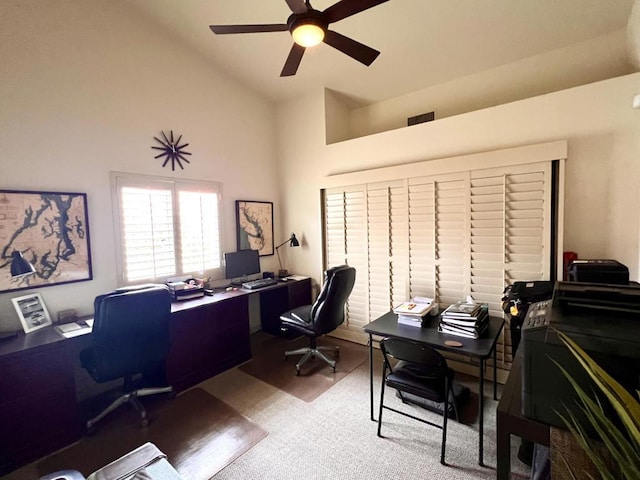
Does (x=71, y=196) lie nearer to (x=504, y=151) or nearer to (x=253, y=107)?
(x=253, y=107)

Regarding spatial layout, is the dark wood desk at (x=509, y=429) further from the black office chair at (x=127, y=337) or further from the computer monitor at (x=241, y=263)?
the computer monitor at (x=241, y=263)

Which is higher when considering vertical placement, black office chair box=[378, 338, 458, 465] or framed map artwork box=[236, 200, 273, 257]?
framed map artwork box=[236, 200, 273, 257]

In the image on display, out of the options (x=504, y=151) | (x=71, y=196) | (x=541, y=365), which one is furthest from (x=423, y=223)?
(x=71, y=196)

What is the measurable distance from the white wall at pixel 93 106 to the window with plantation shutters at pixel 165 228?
114 millimetres

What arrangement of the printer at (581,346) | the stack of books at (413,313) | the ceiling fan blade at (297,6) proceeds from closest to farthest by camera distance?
the printer at (581,346) < the ceiling fan blade at (297,6) < the stack of books at (413,313)

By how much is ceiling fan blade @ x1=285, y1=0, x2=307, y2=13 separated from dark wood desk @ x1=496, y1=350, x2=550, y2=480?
2.21 meters

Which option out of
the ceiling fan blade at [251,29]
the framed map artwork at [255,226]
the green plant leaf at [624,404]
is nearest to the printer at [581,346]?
the green plant leaf at [624,404]

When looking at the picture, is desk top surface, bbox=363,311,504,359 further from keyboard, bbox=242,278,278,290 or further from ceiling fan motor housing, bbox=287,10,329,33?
ceiling fan motor housing, bbox=287,10,329,33

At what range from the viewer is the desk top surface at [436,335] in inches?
74.5

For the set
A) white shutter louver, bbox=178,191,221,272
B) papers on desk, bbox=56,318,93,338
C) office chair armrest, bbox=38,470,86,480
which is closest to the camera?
office chair armrest, bbox=38,470,86,480

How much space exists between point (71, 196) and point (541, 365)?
10.8 feet

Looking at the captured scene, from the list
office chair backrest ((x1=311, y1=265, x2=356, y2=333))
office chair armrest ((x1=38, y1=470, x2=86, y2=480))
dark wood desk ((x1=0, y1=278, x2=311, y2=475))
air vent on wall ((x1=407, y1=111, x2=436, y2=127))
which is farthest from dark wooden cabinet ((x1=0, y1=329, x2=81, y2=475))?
air vent on wall ((x1=407, y1=111, x2=436, y2=127))

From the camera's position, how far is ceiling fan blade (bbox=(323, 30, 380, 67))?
6.20 ft

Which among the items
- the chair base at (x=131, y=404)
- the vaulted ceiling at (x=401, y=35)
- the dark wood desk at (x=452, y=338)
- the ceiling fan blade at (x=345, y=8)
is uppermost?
the vaulted ceiling at (x=401, y=35)
